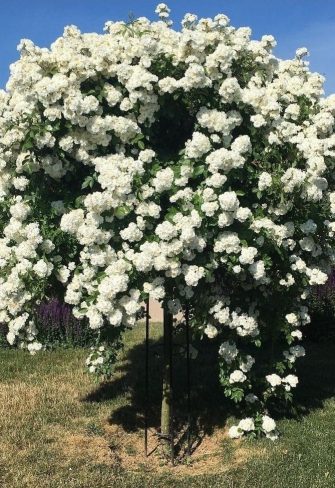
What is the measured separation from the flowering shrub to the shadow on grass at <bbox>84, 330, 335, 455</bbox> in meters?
1.28

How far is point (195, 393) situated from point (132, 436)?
1362 mm

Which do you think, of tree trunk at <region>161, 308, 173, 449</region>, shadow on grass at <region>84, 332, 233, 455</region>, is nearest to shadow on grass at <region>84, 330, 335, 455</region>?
shadow on grass at <region>84, 332, 233, 455</region>

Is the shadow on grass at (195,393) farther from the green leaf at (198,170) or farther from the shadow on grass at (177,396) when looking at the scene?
the green leaf at (198,170)

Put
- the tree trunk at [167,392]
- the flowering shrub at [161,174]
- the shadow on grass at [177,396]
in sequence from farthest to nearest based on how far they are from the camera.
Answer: the shadow on grass at [177,396]
the tree trunk at [167,392]
the flowering shrub at [161,174]

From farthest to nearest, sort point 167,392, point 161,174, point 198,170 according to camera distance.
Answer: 1. point 167,392
2. point 198,170
3. point 161,174

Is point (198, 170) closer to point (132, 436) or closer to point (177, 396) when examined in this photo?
point (132, 436)

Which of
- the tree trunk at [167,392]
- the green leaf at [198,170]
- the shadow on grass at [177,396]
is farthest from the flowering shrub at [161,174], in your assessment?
the shadow on grass at [177,396]

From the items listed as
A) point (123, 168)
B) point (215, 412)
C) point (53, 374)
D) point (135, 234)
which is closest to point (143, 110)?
point (123, 168)

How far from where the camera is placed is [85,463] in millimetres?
6176

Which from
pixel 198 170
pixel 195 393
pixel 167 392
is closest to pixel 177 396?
pixel 195 393

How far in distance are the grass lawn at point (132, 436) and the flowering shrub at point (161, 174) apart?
82 centimetres

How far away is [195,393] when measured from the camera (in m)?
8.20

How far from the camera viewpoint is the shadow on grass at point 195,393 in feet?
24.1

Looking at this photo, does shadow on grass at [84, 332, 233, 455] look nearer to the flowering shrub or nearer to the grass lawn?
the grass lawn
